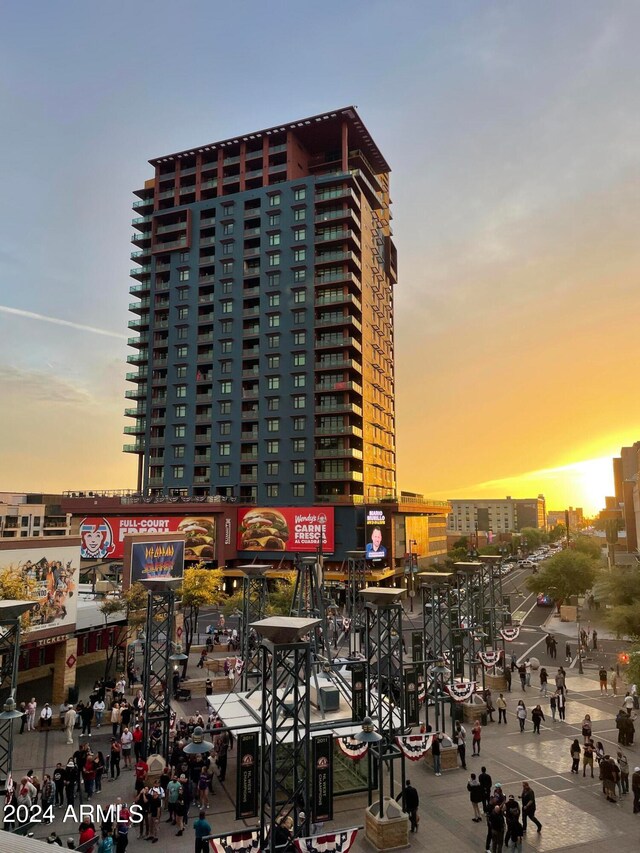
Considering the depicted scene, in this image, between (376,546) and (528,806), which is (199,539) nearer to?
(376,546)

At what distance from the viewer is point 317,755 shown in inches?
722

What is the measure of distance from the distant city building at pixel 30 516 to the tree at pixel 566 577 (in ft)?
303

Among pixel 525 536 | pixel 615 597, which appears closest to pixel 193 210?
pixel 615 597

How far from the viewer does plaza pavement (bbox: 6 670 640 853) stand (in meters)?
17.7

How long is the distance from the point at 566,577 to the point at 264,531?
1416 inches

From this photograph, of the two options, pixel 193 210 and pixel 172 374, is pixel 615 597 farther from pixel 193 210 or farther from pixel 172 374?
pixel 193 210

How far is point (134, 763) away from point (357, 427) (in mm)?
57621

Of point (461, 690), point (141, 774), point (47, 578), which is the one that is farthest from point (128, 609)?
point (461, 690)

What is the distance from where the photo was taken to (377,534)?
74.4 meters

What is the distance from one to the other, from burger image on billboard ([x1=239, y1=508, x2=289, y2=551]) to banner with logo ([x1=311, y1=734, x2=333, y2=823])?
5530 centimetres

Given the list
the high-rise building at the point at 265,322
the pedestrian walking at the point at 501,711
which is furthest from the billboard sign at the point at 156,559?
the high-rise building at the point at 265,322

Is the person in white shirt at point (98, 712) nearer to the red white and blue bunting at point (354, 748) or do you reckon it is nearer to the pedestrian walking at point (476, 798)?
the red white and blue bunting at point (354, 748)

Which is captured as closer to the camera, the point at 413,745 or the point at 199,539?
the point at 413,745

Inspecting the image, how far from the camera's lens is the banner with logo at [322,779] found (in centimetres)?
1817
